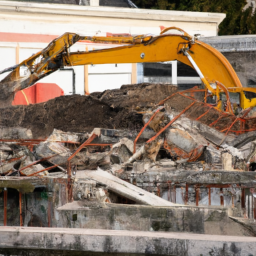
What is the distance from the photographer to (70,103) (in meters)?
12.2

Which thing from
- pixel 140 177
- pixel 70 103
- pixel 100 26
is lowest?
pixel 140 177

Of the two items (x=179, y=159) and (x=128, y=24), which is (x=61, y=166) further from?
(x=128, y=24)

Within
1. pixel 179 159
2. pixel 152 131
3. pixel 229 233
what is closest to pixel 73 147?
pixel 152 131

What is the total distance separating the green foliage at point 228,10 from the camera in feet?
77.4

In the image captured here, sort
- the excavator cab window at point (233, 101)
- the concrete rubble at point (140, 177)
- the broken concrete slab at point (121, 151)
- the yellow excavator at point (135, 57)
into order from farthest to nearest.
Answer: the yellow excavator at point (135, 57)
the excavator cab window at point (233, 101)
the broken concrete slab at point (121, 151)
the concrete rubble at point (140, 177)

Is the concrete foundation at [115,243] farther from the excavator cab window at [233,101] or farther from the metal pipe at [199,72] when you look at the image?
the metal pipe at [199,72]

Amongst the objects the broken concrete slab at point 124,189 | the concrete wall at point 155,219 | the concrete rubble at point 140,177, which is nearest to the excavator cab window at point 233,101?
the concrete rubble at point 140,177

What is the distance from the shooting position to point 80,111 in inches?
467

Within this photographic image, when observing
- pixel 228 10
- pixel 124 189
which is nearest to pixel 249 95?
pixel 124 189

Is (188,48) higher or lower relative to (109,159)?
higher

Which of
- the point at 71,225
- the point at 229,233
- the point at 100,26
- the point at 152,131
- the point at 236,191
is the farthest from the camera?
the point at 100,26

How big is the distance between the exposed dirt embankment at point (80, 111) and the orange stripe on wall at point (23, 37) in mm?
Answer: 5814

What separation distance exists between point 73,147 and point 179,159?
1.79 m

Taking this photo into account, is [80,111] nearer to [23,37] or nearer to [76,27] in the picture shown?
[23,37]
